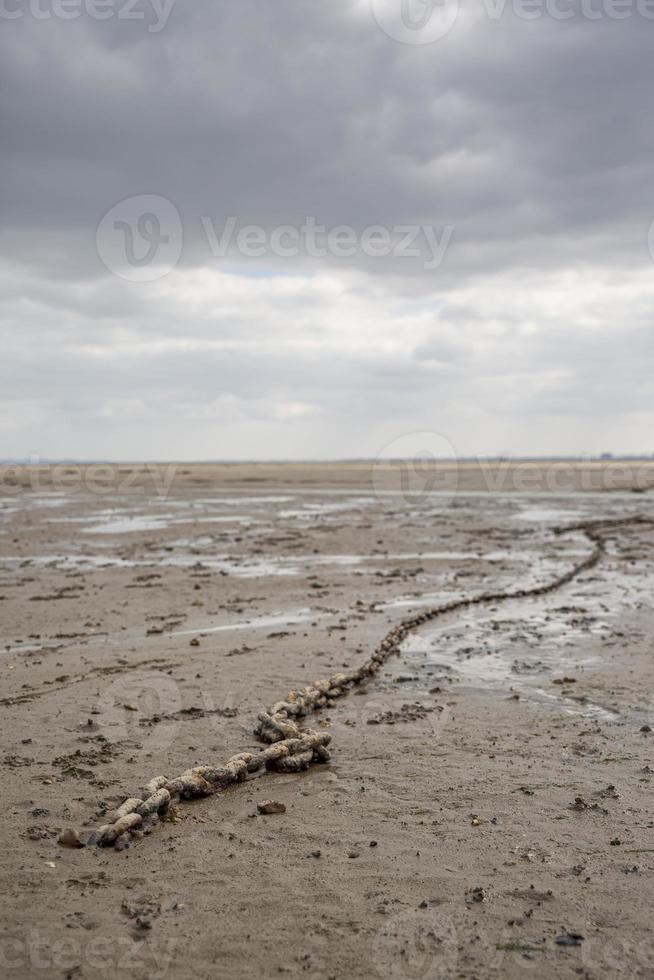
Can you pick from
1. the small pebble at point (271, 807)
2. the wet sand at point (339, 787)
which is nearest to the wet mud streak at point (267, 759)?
the wet sand at point (339, 787)

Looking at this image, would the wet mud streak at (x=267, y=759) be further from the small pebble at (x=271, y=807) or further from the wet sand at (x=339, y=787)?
the small pebble at (x=271, y=807)

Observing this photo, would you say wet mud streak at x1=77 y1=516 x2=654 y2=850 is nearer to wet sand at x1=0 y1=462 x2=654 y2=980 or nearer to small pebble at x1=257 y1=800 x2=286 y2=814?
wet sand at x1=0 y1=462 x2=654 y2=980

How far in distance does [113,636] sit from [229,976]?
6711 millimetres

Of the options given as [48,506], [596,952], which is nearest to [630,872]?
[596,952]

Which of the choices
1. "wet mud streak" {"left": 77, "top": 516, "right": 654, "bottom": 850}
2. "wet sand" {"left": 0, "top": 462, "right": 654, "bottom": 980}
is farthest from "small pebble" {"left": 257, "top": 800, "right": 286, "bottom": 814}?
"wet mud streak" {"left": 77, "top": 516, "right": 654, "bottom": 850}

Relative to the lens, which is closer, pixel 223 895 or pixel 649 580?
pixel 223 895

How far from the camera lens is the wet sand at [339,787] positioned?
12.1 feet

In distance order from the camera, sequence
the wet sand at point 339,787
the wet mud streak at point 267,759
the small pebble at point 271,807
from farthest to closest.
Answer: the small pebble at point 271,807
the wet mud streak at point 267,759
the wet sand at point 339,787

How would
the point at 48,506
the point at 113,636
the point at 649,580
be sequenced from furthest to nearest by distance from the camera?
1. the point at 48,506
2. the point at 649,580
3. the point at 113,636

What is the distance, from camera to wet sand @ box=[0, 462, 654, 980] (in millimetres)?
3688

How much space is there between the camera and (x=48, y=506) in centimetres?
3288

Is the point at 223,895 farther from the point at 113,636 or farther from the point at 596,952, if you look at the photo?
the point at 113,636

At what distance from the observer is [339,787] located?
5.36 metres

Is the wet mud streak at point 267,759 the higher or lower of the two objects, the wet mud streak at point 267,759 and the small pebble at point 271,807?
the higher
